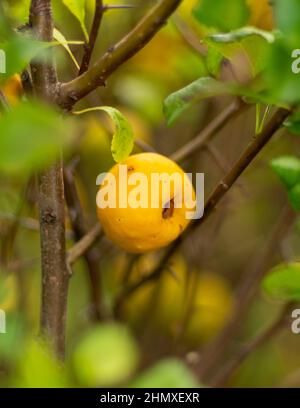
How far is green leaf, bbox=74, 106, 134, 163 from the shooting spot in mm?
692

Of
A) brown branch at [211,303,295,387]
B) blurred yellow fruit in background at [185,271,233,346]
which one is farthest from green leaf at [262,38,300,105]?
blurred yellow fruit in background at [185,271,233,346]

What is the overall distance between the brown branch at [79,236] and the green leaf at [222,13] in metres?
0.30

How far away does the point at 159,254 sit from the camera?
1496 millimetres

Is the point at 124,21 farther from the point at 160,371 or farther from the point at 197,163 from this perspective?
the point at 160,371

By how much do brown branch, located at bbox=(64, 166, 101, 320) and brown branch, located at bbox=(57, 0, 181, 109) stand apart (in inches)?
8.3

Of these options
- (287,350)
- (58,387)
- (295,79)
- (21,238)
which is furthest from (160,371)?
(287,350)

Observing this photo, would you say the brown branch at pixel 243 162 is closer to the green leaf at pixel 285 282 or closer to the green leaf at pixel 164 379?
the green leaf at pixel 285 282

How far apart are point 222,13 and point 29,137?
316 millimetres

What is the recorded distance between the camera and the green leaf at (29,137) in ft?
1.26

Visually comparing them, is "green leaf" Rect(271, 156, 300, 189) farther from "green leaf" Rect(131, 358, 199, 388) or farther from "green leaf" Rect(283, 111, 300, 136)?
"green leaf" Rect(131, 358, 199, 388)

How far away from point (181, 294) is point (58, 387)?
98 centimetres

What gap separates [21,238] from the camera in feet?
4.60

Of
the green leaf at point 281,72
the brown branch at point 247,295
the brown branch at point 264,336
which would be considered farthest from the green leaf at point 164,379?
the brown branch at point 247,295

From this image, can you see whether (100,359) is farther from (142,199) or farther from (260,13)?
(260,13)
